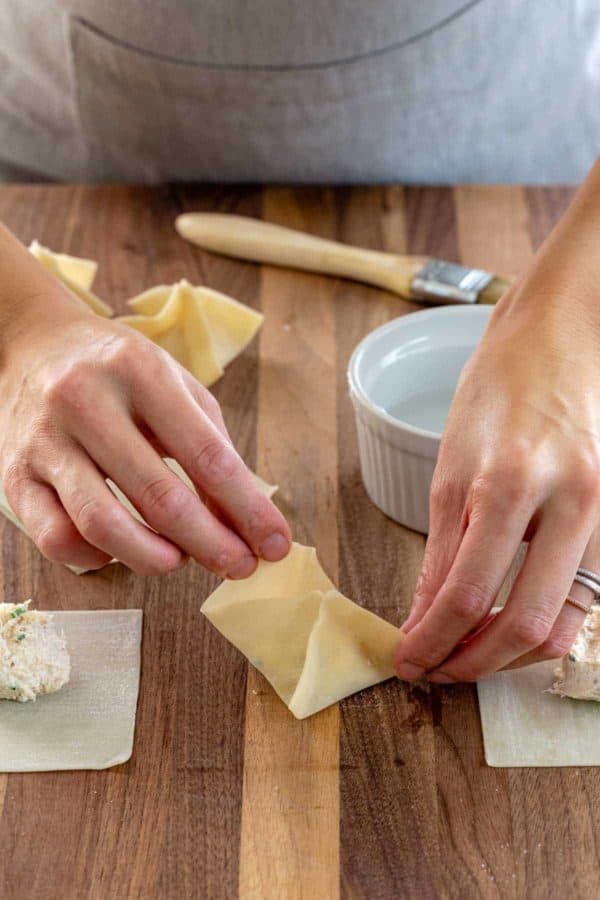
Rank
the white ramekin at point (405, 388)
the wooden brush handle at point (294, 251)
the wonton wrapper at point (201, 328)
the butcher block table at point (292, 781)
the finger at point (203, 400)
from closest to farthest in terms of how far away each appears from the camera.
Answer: the butcher block table at point (292, 781) → the finger at point (203, 400) → the white ramekin at point (405, 388) → the wonton wrapper at point (201, 328) → the wooden brush handle at point (294, 251)

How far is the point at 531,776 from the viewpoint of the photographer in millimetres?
919

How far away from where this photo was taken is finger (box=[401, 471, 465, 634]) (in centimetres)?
92

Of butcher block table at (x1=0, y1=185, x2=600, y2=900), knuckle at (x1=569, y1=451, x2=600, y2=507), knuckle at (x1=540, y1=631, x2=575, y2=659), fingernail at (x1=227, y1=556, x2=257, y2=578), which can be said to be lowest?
butcher block table at (x1=0, y1=185, x2=600, y2=900)

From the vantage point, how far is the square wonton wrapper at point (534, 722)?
3.05 ft

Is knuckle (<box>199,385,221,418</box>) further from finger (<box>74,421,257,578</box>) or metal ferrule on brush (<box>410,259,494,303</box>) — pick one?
metal ferrule on brush (<box>410,259,494,303</box>)

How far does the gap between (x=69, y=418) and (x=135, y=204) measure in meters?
0.75

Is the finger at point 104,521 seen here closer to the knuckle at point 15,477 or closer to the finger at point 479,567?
the knuckle at point 15,477

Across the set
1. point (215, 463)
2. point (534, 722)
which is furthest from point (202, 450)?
point (534, 722)

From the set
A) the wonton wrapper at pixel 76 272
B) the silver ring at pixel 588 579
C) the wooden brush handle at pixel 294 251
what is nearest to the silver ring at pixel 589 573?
the silver ring at pixel 588 579

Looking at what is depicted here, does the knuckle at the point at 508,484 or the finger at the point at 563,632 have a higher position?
the knuckle at the point at 508,484

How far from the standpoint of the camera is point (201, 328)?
1.33 meters

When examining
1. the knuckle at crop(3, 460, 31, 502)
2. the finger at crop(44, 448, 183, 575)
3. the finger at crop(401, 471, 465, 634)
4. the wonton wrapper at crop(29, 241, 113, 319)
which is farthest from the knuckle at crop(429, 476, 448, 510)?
the wonton wrapper at crop(29, 241, 113, 319)

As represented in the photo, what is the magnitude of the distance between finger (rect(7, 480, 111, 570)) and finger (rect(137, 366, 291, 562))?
99 mm

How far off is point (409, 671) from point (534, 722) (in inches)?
4.3
